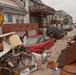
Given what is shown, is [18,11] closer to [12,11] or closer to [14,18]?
[14,18]

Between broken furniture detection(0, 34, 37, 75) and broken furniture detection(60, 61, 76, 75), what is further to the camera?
broken furniture detection(0, 34, 37, 75)

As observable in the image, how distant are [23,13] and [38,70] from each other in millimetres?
14217

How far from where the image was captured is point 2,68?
535 centimetres

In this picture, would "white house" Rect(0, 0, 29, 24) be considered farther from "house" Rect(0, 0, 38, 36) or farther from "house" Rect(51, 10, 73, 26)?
"house" Rect(51, 10, 73, 26)

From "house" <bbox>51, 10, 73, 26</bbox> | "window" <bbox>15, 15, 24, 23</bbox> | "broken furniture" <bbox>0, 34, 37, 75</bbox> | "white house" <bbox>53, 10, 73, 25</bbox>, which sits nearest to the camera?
"broken furniture" <bbox>0, 34, 37, 75</bbox>

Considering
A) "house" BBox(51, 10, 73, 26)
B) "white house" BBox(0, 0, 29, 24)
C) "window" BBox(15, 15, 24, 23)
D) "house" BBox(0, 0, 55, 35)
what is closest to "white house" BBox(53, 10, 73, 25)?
"house" BBox(51, 10, 73, 26)

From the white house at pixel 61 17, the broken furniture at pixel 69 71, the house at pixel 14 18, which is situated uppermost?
the white house at pixel 61 17

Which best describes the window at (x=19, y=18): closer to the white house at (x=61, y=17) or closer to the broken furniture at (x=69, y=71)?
the broken furniture at (x=69, y=71)

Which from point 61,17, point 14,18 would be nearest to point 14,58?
point 14,18

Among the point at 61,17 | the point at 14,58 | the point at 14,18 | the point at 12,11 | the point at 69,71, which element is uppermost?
the point at 61,17

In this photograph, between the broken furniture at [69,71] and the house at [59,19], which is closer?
the broken furniture at [69,71]

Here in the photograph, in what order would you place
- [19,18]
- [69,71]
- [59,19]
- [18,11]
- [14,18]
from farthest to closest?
[59,19] < [19,18] < [18,11] < [14,18] < [69,71]

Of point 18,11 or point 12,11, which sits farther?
point 18,11

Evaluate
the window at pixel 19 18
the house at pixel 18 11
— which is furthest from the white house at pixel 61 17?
the window at pixel 19 18
